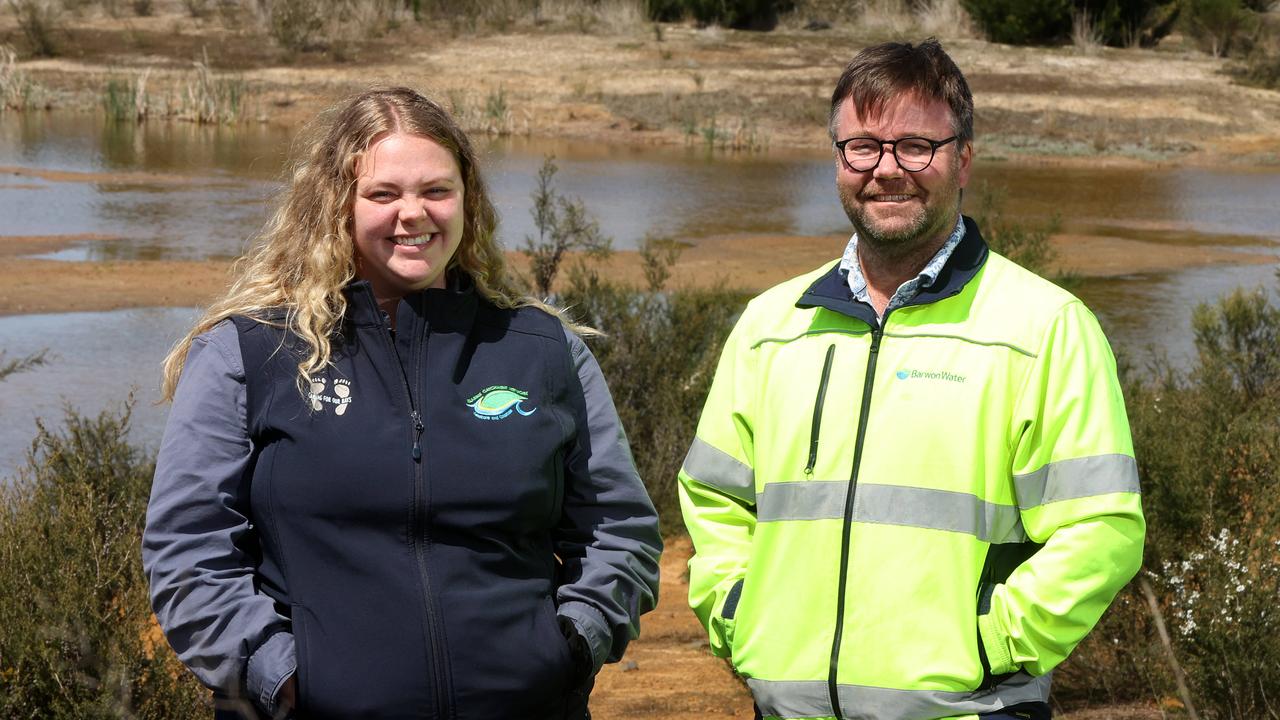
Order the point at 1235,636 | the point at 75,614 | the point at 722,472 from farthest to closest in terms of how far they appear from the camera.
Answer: the point at 1235,636 → the point at 75,614 → the point at 722,472

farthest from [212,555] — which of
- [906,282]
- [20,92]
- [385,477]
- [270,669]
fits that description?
[20,92]

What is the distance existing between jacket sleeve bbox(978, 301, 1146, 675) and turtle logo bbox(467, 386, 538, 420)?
0.91 meters

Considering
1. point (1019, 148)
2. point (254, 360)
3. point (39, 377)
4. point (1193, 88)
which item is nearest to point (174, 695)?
point (254, 360)

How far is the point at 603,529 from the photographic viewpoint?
2.94 metres

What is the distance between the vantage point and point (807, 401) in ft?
9.00

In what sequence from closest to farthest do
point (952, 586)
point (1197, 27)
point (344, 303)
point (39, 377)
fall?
point (952, 586), point (344, 303), point (39, 377), point (1197, 27)

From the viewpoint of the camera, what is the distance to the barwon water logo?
2.64 meters

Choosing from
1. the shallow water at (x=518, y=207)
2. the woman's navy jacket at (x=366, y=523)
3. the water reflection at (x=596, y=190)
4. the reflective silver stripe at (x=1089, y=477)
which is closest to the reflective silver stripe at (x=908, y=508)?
the reflective silver stripe at (x=1089, y=477)

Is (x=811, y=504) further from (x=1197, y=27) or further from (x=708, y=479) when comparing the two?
(x=1197, y=27)

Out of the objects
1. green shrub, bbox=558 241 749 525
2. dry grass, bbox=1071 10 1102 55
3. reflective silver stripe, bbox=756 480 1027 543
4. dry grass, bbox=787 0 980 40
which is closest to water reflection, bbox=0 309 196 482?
green shrub, bbox=558 241 749 525

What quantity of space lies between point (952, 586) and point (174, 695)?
3000 mm

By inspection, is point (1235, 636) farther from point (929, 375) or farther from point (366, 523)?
point (366, 523)

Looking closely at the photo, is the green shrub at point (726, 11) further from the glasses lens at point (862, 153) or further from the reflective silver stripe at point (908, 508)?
the reflective silver stripe at point (908, 508)

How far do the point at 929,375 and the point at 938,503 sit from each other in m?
0.23
